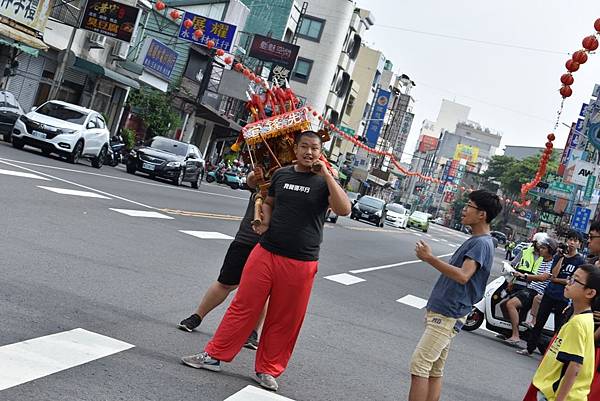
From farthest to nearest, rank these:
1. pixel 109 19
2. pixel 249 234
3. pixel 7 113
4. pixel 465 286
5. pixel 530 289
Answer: pixel 109 19
pixel 7 113
pixel 530 289
pixel 249 234
pixel 465 286

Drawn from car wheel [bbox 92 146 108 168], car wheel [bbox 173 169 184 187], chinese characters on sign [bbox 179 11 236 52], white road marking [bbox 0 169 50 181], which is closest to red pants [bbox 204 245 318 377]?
white road marking [bbox 0 169 50 181]

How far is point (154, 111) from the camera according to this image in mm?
46000

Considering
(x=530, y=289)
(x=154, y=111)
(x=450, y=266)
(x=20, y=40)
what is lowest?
(x=530, y=289)

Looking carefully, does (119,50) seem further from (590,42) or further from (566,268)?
(566,268)

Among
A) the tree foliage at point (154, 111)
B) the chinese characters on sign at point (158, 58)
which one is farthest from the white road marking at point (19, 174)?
the chinese characters on sign at point (158, 58)

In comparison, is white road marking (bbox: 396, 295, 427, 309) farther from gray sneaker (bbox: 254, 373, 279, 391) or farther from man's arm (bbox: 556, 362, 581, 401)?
man's arm (bbox: 556, 362, 581, 401)

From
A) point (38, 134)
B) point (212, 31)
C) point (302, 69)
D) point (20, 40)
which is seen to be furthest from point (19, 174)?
point (302, 69)

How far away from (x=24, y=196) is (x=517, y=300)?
25.0 feet

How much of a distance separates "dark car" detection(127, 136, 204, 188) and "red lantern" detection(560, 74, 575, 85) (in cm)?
1536

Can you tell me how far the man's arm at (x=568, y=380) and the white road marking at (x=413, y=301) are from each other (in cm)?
1114

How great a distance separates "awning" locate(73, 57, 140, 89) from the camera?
130 ft

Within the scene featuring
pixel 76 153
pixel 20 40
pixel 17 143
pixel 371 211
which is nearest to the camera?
pixel 17 143

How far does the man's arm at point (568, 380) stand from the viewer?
5.52 meters

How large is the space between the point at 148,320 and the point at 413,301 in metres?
9.74
